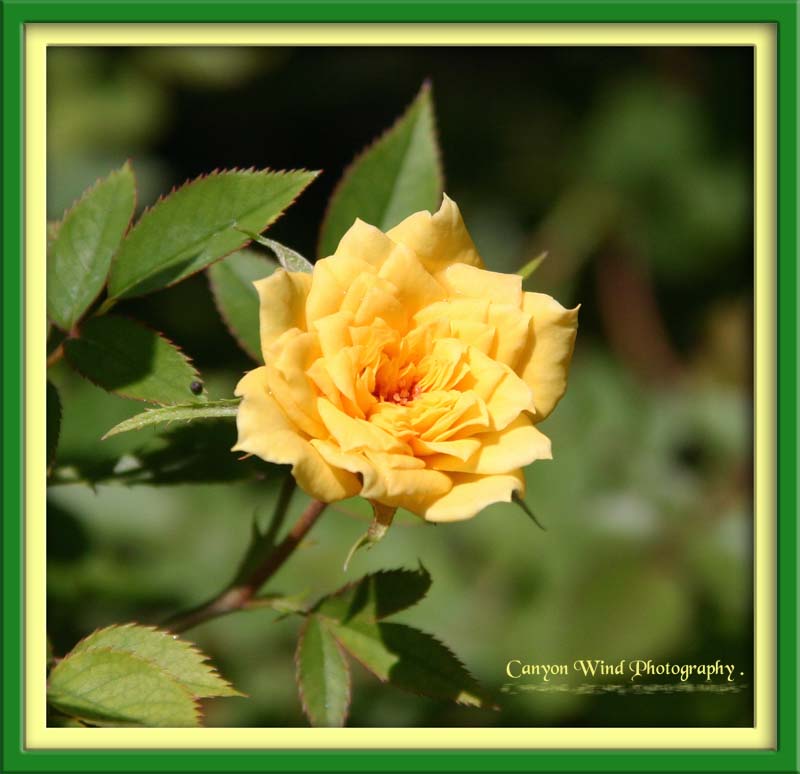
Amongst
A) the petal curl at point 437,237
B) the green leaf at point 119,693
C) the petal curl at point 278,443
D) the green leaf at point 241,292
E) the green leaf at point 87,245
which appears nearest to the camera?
the petal curl at point 278,443

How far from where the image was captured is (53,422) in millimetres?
A: 1803

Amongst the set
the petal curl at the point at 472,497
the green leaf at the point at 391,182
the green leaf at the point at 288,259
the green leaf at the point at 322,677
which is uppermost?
the green leaf at the point at 391,182

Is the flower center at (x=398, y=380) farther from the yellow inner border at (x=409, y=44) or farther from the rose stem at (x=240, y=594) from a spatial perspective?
the yellow inner border at (x=409, y=44)

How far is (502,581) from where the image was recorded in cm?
347

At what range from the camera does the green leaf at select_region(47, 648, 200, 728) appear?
5.38 ft

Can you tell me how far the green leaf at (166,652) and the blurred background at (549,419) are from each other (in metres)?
0.36

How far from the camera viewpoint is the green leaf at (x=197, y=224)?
5.82 feet

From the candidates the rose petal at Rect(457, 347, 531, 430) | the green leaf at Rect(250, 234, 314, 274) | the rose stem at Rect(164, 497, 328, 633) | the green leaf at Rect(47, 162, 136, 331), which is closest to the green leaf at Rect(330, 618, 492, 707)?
the rose stem at Rect(164, 497, 328, 633)

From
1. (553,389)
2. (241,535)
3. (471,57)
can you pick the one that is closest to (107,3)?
(553,389)

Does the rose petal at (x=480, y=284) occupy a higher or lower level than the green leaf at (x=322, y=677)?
higher

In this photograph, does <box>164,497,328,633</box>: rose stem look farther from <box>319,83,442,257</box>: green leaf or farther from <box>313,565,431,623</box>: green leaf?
<box>319,83,442,257</box>: green leaf

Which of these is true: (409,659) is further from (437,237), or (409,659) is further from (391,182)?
(391,182)

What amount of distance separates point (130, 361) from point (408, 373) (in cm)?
49

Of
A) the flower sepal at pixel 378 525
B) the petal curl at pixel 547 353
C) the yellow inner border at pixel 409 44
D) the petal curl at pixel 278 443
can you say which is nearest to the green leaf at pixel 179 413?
the petal curl at pixel 278 443
